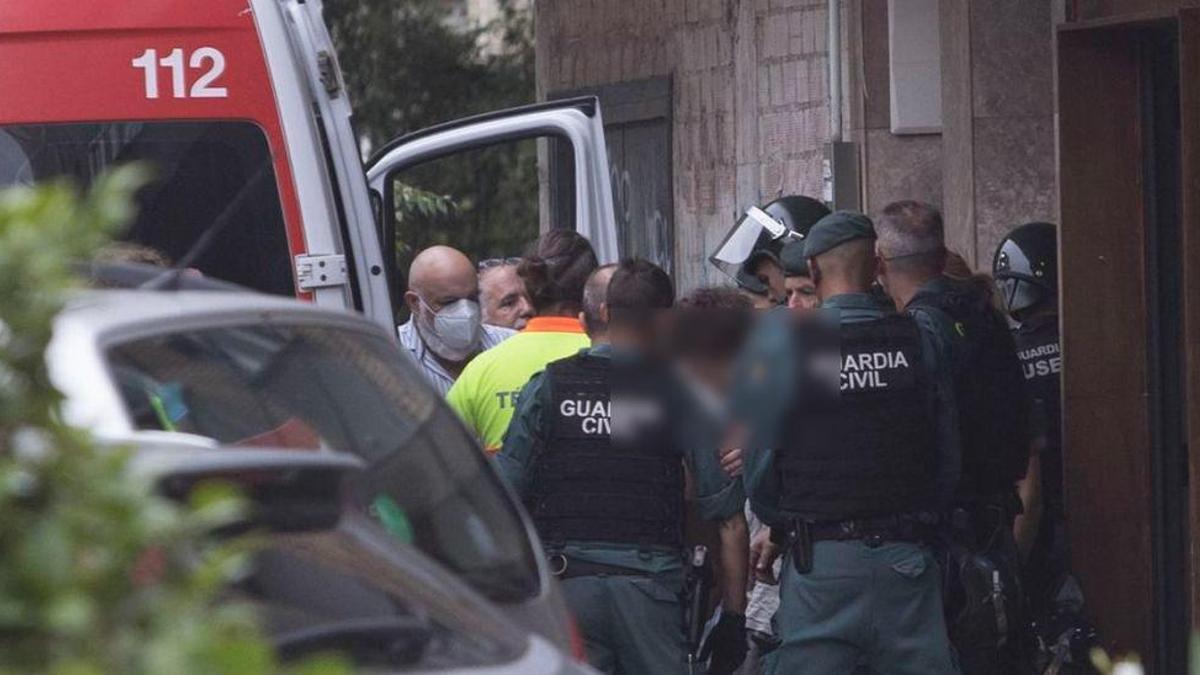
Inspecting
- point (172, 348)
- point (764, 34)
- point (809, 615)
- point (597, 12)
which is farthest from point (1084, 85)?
point (597, 12)

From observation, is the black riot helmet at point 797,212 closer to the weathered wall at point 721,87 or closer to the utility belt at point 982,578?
the utility belt at point 982,578

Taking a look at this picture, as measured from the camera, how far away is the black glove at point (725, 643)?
5.93 metres

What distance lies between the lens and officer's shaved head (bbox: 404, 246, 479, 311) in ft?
25.5

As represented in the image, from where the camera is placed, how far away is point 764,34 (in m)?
10.5

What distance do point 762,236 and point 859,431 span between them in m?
2.00

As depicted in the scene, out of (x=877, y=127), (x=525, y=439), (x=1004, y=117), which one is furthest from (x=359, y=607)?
(x=877, y=127)

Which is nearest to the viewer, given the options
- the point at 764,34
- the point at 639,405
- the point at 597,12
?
the point at 639,405

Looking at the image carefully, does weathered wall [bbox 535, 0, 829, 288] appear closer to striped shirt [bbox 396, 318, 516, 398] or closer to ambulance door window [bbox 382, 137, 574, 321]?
striped shirt [bbox 396, 318, 516, 398]

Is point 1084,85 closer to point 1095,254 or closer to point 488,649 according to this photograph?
point 1095,254

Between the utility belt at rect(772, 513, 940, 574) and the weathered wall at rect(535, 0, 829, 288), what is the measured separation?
426 cm

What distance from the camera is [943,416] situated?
5844 millimetres

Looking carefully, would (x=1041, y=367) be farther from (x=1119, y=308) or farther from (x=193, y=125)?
(x=193, y=125)

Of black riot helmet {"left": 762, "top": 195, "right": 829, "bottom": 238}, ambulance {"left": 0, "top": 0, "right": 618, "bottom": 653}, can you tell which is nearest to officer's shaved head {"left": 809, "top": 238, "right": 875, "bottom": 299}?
ambulance {"left": 0, "top": 0, "right": 618, "bottom": 653}

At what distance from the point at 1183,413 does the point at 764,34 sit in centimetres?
382
